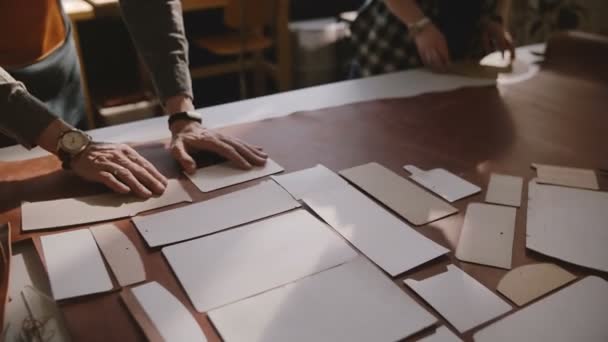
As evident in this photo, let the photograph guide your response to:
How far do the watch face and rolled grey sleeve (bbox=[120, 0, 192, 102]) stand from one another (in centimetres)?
24

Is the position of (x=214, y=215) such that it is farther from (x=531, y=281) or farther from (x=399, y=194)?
(x=531, y=281)

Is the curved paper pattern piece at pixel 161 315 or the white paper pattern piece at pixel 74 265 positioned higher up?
the white paper pattern piece at pixel 74 265

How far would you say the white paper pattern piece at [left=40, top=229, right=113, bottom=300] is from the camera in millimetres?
749

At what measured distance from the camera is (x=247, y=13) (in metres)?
2.91

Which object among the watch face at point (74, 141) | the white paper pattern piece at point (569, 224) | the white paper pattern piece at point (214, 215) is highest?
the watch face at point (74, 141)

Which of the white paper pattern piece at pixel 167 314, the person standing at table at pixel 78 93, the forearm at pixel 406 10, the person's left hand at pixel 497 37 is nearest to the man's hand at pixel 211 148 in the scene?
the person standing at table at pixel 78 93

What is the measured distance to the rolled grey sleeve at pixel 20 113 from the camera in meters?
1.00

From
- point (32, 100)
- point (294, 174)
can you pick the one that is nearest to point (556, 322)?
point (294, 174)

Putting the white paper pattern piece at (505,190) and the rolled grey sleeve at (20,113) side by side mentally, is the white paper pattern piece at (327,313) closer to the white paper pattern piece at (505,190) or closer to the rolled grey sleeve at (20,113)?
the white paper pattern piece at (505,190)

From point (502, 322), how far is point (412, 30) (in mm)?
1047

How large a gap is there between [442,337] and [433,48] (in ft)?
3.56

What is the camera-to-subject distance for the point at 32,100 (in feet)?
3.34

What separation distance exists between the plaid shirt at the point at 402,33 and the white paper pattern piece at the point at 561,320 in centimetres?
105

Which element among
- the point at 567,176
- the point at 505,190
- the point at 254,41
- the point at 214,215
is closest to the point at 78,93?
the point at 214,215
